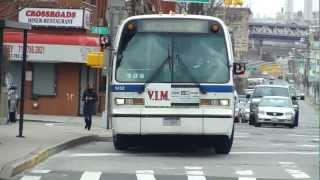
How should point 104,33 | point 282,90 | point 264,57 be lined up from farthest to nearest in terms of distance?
→ point 264,57 < point 282,90 < point 104,33

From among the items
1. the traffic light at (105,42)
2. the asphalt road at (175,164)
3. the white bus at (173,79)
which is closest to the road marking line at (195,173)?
the asphalt road at (175,164)

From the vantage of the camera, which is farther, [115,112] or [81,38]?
[81,38]

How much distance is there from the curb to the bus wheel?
1.25m

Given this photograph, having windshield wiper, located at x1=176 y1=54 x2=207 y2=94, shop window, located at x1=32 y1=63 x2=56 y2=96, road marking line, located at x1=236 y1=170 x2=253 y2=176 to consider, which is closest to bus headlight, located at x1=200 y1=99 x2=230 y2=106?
windshield wiper, located at x1=176 y1=54 x2=207 y2=94

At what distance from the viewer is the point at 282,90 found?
141 ft

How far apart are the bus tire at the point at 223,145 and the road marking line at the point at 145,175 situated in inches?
150

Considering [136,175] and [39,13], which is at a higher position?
[39,13]

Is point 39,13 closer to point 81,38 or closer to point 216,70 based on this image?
point 81,38

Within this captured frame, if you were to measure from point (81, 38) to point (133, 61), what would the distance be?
1885cm

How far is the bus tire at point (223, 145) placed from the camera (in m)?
17.8

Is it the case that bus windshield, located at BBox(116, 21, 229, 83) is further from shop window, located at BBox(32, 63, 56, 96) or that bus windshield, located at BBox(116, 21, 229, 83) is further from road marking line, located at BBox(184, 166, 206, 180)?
shop window, located at BBox(32, 63, 56, 96)

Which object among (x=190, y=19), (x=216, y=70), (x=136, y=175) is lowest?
(x=136, y=175)

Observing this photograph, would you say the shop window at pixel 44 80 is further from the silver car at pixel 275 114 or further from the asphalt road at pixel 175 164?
the asphalt road at pixel 175 164

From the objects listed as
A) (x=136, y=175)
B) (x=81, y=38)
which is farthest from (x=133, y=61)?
(x=81, y=38)
